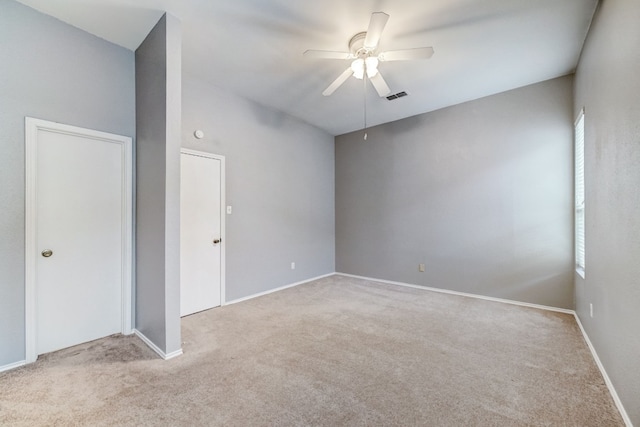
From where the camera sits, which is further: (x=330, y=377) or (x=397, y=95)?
(x=397, y=95)

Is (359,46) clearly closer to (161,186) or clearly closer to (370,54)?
(370,54)

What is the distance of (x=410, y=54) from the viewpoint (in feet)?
7.61

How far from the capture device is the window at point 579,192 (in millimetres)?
3111

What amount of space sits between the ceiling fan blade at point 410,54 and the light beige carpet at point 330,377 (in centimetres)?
264

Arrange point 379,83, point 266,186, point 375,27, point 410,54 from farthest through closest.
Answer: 1. point 266,186
2. point 379,83
3. point 410,54
4. point 375,27

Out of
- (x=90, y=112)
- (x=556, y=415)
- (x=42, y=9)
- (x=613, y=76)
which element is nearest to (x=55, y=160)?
(x=90, y=112)

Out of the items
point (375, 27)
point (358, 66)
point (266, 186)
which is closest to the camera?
point (375, 27)

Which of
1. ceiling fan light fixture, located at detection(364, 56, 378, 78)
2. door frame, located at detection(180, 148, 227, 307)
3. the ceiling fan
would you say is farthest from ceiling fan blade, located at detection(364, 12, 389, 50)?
door frame, located at detection(180, 148, 227, 307)

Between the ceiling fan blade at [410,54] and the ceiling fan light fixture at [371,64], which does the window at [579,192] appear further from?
the ceiling fan light fixture at [371,64]

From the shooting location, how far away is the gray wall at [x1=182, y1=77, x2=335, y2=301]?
3.68m

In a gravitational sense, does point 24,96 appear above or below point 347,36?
below

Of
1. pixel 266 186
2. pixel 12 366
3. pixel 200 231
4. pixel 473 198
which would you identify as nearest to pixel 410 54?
pixel 473 198

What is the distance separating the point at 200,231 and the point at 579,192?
473 centimetres

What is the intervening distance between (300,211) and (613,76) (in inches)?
160
